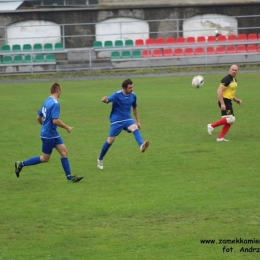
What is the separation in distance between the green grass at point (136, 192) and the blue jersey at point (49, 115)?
3.50 feet

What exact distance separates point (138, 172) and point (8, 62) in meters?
23.6

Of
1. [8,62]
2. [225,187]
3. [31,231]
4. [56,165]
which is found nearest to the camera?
[31,231]

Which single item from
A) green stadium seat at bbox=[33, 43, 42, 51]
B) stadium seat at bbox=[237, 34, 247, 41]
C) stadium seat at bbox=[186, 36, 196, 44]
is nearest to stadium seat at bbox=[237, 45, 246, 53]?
stadium seat at bbox=[237, 34, 247, 41]

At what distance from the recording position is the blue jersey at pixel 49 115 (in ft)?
42.2

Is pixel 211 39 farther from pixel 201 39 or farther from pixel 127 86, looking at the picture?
pixel 127 86

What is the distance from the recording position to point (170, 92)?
27812 millimetres

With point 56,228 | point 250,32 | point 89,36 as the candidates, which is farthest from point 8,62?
point 56,228

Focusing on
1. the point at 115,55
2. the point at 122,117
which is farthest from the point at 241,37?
the point at 122,117

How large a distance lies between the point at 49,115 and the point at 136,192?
223cm

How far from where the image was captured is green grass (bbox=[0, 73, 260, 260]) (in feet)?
31.6

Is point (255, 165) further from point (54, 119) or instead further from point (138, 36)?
point (138, 36)

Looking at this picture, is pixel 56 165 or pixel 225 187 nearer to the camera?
pixel 225 187

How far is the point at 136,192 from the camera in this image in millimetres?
12562

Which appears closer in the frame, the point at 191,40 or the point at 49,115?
the point at 49,115
